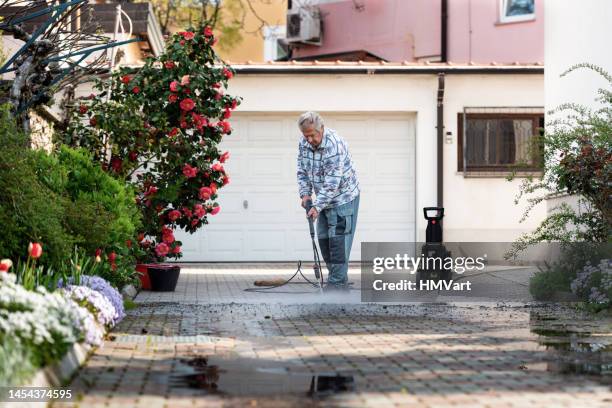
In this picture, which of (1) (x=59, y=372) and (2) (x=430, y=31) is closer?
(1) (x=59, y=372)

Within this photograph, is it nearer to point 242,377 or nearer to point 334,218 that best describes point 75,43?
point 334,218

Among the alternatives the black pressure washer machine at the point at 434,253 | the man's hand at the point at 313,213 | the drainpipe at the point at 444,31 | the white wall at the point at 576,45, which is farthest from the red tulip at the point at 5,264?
the drainpipe at the point at 444,31

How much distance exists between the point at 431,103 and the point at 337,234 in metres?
8.40

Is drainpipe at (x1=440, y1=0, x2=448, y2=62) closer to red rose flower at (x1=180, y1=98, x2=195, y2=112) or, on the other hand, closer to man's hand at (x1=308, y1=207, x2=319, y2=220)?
red rose flower at (x1=180, y1=98, x2=195, y2=112)

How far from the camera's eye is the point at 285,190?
2014 centimetres

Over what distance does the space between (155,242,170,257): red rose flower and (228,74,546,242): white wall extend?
6.92 m

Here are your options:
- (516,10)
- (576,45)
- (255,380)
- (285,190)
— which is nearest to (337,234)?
(576,45)

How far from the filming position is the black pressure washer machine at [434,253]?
13.8m

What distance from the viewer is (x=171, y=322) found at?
9586 mm

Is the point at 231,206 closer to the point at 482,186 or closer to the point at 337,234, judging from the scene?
the point at 482,186

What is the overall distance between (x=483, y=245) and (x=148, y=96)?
8247 millimetres

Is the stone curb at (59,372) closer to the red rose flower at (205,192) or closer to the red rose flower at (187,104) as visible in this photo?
the red rose flower at (205,192)

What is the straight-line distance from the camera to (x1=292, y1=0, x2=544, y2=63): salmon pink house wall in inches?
1075

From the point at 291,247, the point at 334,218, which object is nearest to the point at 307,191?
the point at 334,218
